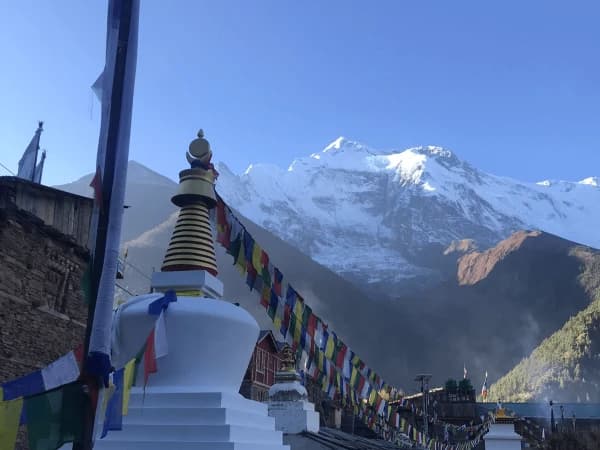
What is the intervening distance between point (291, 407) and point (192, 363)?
4.56 metres

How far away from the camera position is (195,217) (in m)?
7.30

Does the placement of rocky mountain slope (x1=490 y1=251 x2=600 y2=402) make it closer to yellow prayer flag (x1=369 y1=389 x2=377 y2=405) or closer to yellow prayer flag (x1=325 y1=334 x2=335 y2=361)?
yellow prayer flag (x1=369 y1=389 x2=377 y2=405)

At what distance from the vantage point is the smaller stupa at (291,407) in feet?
34.1

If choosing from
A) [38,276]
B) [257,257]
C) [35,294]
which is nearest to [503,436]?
[257,257]

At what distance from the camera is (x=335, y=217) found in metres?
166

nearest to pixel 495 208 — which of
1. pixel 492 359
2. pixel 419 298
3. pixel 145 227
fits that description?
pixel 419 298

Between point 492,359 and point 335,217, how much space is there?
82593 millimetres

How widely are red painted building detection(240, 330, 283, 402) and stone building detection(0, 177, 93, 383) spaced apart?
14.4 metres

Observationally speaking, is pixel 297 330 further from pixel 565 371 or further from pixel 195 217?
pixel 565 371

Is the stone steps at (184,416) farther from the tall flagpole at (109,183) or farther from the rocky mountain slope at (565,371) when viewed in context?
the rocky mountain slope at (565,371)

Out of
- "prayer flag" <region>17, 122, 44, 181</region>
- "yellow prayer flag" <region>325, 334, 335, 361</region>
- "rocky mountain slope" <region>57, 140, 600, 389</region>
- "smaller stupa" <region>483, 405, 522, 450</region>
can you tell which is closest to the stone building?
"prayer flag" <region>17, 122, 44, 181</region>

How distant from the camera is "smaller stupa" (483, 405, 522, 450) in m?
14.7

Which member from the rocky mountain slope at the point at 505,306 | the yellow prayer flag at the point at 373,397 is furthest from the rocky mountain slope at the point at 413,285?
the yellow prayer flag at the point at 373,397

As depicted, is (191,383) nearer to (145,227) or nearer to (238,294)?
(238,294)
